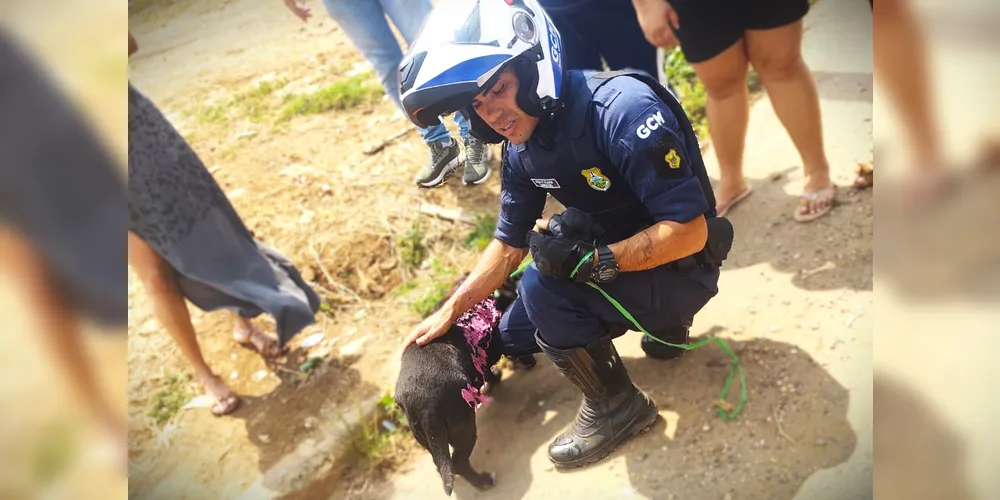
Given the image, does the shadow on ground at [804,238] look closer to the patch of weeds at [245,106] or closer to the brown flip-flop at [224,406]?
the patch of weeds at [245,106]

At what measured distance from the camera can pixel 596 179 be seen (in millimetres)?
1703

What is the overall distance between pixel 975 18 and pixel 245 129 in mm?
2221

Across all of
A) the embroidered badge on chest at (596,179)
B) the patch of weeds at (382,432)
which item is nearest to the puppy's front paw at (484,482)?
Answer: the patch of weeds at (382,432)

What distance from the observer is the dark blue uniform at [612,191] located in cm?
158

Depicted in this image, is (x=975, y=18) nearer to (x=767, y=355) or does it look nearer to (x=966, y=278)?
(x=966, y=278)

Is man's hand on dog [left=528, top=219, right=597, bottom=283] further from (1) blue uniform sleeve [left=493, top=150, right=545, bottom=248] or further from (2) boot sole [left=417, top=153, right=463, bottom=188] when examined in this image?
(2) boot sole [left=417, top=153, right=463, bottom=188]

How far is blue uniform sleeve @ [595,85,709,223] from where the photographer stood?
157 cm

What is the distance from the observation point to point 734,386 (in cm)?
201

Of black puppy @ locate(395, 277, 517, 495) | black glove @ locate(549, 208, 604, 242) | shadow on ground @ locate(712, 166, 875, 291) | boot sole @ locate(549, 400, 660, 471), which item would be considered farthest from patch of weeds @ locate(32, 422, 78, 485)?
shadow on ground @ locate(712, 166, 875, 291)

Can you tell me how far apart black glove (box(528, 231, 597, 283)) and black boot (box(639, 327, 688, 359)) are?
439mm

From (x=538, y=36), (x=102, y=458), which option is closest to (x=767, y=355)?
(x=538, y=36)

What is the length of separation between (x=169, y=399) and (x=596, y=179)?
177cm

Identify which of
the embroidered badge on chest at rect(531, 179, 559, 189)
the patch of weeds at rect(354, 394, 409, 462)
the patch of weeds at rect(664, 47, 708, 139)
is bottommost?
the patch of weeds at rect(354, 394, 409, 462)

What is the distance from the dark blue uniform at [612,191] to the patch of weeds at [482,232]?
1.78ft
